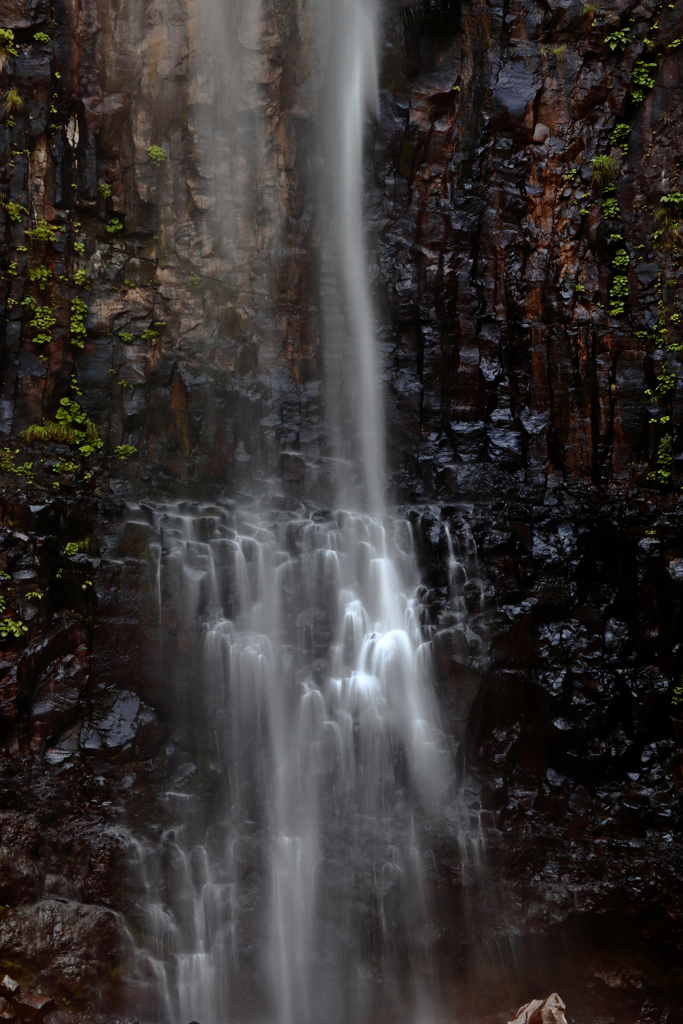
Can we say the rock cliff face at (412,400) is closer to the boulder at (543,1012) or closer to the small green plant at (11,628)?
the small green plant at (11,628)

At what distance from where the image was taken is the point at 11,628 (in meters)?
10.0

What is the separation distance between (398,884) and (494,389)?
8.06 m

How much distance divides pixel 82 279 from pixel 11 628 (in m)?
6.14

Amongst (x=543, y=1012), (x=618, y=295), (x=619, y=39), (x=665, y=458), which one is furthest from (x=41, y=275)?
(x=543, y=1012)

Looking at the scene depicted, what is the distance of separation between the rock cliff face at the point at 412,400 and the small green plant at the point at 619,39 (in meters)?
0.06

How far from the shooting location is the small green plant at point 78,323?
1255 centimetres

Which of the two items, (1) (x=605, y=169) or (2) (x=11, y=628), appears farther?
(1) (x=605, y=169)

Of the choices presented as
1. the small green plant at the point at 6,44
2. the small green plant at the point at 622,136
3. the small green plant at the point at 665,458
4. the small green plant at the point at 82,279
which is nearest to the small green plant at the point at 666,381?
the small green plant at the point at 665,458

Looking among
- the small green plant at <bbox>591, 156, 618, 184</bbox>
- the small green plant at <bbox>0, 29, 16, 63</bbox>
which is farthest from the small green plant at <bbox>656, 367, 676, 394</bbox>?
the small green plant at <bbox>0, 29, 16, 63</bbox>

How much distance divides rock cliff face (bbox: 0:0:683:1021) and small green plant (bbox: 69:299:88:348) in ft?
0.13

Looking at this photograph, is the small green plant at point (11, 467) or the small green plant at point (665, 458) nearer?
the small green plant at point (11, 467)

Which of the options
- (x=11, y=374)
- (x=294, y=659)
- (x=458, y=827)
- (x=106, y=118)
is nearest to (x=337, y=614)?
(x=294, y=659)

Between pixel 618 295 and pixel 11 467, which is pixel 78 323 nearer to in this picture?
pixel 11 467

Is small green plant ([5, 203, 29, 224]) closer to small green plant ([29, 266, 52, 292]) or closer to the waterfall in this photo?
small green plant ([29, 266, 52, 292])
